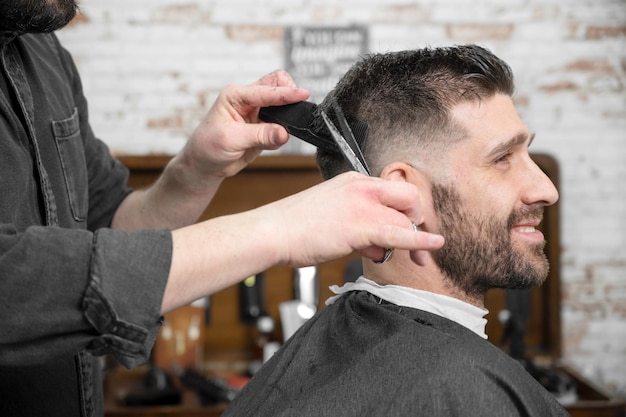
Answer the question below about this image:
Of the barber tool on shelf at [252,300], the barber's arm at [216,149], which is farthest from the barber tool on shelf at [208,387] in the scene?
the barber's arm at [216,149]

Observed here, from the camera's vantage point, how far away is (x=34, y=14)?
1.46 meters

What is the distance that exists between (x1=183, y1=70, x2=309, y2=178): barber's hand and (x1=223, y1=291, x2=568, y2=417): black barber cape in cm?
39

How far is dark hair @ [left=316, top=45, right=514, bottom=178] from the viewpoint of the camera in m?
1.62

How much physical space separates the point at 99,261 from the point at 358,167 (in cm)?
48

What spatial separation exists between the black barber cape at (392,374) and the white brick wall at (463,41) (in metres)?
2.07

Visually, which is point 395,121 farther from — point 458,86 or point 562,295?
point 562,295

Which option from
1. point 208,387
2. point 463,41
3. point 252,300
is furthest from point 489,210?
point 463,41

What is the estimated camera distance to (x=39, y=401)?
1600 mm

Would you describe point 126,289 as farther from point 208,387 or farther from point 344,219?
point 208,387

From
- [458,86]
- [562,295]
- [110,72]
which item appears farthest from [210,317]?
[458,86]

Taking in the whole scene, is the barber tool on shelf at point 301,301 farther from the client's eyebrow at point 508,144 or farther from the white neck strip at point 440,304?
the client's eyebrow at point 508,144

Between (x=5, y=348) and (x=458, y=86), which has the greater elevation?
(x=458, y=86)

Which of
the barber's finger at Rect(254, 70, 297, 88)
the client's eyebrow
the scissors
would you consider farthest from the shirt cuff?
the client's eyebrow

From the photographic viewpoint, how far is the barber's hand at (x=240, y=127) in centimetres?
150
